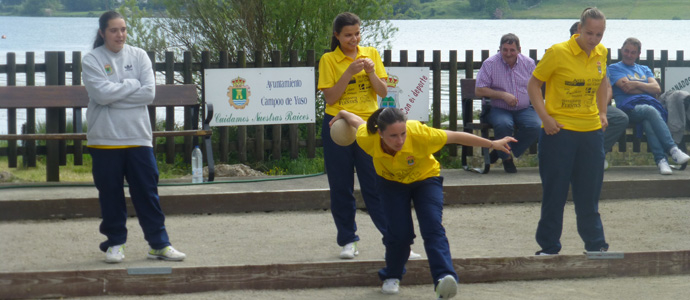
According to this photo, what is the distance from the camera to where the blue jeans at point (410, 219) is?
17.9ft

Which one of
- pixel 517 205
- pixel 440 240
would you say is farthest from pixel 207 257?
pixel 517 205

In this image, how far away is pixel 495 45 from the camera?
35.1 meters

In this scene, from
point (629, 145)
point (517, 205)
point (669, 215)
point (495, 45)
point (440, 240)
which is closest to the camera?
point (440, 240)

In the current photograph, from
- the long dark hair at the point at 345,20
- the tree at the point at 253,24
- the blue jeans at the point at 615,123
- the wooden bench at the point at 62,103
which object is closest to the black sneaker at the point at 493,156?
the blue jeans at the point at 615,123

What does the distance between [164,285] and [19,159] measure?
704cm

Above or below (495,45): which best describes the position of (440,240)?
below

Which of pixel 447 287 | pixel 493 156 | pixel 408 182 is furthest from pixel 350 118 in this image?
pixel 493 156

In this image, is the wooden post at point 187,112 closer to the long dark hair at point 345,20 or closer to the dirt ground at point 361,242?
the dirt ground at point 361,242

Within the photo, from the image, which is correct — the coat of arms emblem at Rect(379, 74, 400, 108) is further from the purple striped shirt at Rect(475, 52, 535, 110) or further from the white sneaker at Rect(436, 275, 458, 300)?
the white sneaker at Rect(436, 275, 458, 300)

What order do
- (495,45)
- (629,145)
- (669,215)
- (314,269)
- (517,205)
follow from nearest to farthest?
(314,269), (669,215), (517,205), (629,145), (495,45)

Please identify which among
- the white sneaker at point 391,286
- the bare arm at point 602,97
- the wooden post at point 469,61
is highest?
the wooden post at point 469,61

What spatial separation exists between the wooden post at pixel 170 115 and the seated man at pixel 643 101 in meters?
4.94

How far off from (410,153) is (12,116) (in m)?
6.22

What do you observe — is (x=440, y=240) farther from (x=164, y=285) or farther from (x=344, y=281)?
(x=164, y=285)
